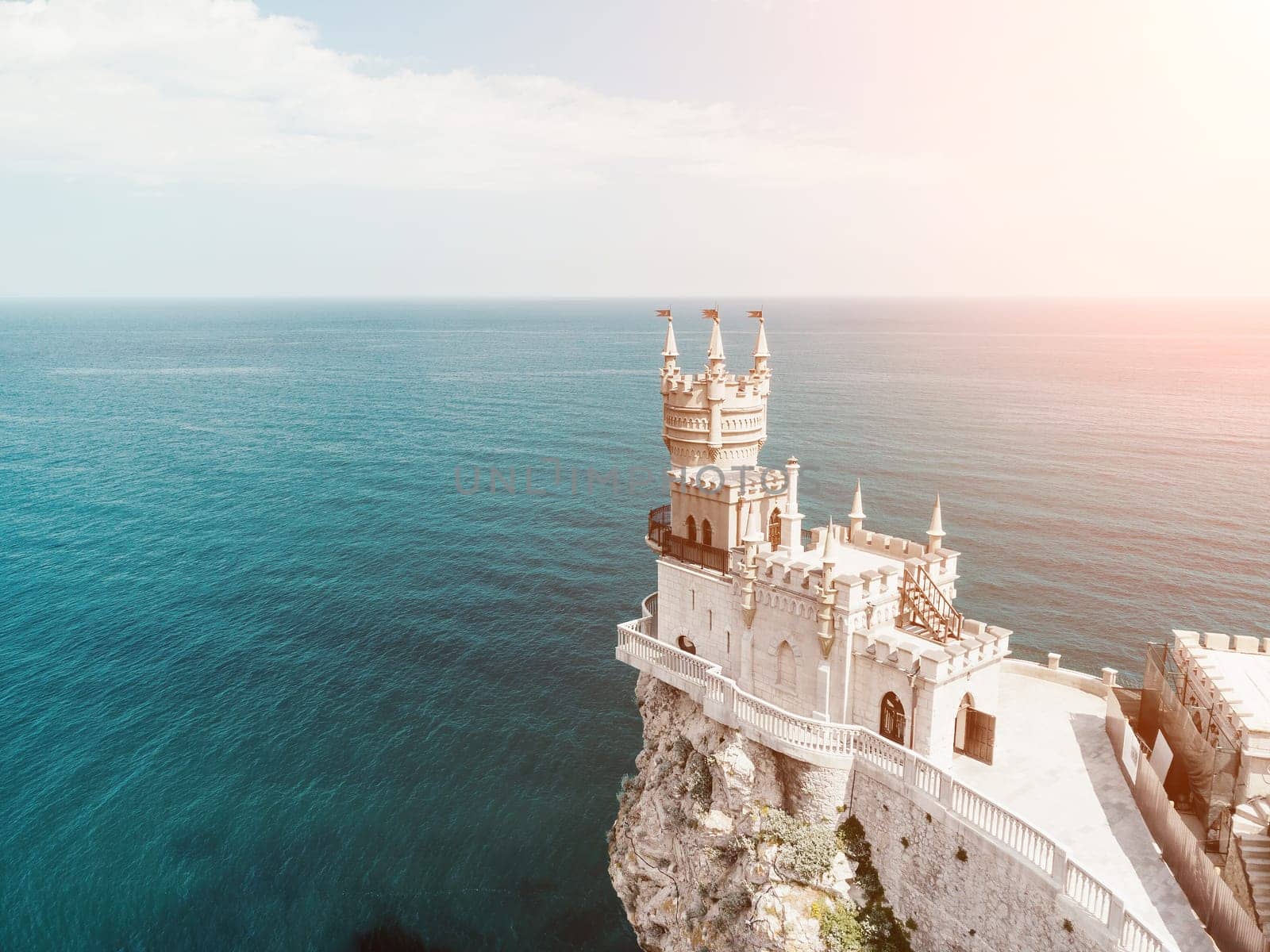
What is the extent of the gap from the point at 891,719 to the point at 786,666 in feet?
13.6

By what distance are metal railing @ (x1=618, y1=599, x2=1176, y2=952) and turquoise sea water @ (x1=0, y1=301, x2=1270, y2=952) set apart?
13.2m

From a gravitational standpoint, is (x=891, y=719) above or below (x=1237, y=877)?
above

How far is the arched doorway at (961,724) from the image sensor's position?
82.1 ft

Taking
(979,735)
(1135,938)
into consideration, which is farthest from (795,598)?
(1135,938)

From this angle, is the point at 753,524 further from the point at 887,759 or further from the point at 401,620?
the point at 401,620

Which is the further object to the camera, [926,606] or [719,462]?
[719,462]

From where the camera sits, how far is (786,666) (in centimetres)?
2759

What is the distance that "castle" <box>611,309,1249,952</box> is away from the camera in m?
20.2

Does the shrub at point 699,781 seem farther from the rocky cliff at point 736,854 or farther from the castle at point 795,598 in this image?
the castle at point 795,598

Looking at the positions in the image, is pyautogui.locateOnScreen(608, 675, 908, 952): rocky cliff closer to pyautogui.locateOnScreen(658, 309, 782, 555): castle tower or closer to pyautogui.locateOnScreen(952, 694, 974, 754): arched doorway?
pyautogui.locateOnScreen(952, 694, 974, 754): arched doorway

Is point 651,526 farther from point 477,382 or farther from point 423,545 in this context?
point 477,382

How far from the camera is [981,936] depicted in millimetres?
21516

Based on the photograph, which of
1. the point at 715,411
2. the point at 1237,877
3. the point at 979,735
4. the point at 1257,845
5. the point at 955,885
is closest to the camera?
the point at 1237,877

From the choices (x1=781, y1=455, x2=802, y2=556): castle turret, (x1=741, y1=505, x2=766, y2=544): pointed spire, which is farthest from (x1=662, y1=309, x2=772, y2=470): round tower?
(x1=781, y1=455, x2=802, y2=556): castle turret
